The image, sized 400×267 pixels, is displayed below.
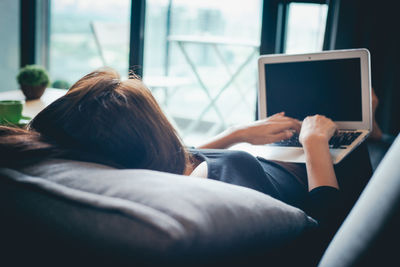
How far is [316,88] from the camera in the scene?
158 centimetres

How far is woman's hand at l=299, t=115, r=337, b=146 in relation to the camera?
1.14 meters

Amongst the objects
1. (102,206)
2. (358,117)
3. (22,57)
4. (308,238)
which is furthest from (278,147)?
(22,57)

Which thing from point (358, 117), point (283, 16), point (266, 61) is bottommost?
point (358, 117)

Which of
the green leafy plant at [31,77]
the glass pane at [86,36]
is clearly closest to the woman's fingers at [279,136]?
the green leafy plant at [31,77]

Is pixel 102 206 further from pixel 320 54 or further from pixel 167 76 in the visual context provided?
pixel 167 76

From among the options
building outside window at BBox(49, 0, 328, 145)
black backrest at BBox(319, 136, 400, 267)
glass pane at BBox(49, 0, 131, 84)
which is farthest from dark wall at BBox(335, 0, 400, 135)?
black backrest at BBox(319, 136, 400, 267)

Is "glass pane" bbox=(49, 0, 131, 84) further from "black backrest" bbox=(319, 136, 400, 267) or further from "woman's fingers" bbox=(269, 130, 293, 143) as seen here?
"black backrest" bbox=(319, 136, 400, 267)

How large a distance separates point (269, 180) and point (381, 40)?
5.57 feet

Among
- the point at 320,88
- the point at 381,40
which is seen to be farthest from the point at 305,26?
the point at 320,88

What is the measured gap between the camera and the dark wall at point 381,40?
218 cm

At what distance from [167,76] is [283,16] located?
5.18 ft

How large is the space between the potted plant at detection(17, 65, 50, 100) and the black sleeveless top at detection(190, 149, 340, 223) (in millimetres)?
1335

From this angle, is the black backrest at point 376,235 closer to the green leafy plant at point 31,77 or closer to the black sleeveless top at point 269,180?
the black sleeveless top at point 269,180

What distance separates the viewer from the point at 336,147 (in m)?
1.35
